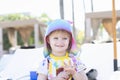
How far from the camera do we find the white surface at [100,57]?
2552 mm

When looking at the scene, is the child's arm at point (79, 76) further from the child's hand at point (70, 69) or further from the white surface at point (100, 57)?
the white surface at point (100, 57)

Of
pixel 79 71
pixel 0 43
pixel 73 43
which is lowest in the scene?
pixel 0 43

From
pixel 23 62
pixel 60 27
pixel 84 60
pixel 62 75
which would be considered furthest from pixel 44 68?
pixel 23 62

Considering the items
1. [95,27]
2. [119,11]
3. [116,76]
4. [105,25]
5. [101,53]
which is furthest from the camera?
[105,25]

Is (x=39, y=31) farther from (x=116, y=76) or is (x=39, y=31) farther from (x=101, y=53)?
(x=116, y=76)

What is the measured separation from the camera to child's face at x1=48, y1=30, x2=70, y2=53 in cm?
164

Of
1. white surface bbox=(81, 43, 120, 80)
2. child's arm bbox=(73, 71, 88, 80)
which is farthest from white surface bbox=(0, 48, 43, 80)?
child's arm bbox=(73, 71, 88, 80)

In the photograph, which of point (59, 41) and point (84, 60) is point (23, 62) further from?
point (59, 41)

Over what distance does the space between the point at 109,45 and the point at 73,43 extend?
1.22m

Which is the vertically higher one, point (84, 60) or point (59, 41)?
point (59, 41)

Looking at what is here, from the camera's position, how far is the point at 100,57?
109 inches

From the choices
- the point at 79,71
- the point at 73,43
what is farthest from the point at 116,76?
the point at 73,43

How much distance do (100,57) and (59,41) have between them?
119cm

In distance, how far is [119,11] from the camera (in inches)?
255
